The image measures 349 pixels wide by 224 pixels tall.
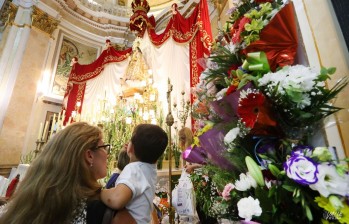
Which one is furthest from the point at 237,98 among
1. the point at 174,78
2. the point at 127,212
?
the point at 174,78

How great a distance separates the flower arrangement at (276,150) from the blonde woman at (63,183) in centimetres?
58

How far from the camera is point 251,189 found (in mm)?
807

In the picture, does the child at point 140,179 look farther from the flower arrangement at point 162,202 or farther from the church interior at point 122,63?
the flower arrangement at point 162,202

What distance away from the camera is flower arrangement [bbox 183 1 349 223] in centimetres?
63

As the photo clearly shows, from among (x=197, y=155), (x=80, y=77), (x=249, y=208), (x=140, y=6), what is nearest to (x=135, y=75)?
(x=140, y=6)

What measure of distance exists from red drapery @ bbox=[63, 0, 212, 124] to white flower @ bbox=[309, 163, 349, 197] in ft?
6.74

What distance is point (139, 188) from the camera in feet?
3.54

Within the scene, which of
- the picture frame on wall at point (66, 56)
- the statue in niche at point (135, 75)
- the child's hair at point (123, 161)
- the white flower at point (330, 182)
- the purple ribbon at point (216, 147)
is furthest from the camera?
the picture frame on wall at point (66, 56)

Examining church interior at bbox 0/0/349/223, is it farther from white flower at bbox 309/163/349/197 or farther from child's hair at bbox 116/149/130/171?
child's hair at bbox 116/149/130/171

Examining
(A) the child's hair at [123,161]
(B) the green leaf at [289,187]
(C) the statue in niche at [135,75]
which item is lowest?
(B) the green leaf at [289,187]

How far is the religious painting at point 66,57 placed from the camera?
6.82m

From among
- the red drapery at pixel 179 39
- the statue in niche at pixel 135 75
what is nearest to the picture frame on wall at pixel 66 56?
the red drapery at pixel 179 39

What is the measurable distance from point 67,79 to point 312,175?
779 cm

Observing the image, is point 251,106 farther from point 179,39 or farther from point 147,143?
point 179,39
